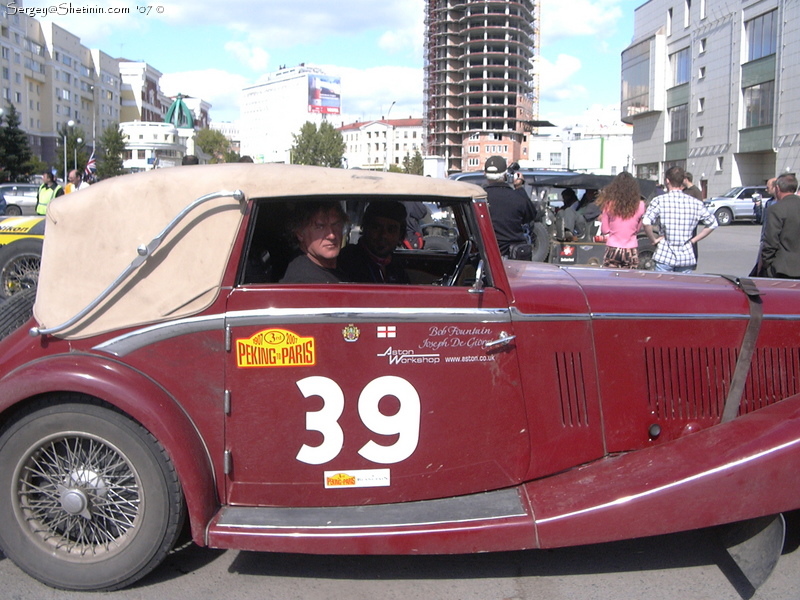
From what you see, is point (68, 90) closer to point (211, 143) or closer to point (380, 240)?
point (211, 143)

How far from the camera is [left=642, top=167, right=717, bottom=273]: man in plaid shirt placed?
6.78m

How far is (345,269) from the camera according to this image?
3.62 metres

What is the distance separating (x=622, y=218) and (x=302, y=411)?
6079 millimetres

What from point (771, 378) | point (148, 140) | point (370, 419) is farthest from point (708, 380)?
point (148, 140)

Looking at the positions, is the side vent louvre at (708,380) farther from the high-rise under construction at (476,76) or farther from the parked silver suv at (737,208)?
the high-rise under construction at (476,76)

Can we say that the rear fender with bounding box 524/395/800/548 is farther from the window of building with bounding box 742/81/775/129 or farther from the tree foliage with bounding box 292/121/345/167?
the tree foliage with bounding box 292/121/345/167

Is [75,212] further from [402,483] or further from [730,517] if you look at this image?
[730,517]

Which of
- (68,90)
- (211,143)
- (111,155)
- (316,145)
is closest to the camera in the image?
(111,155)

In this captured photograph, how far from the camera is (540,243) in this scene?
1144 centimetres

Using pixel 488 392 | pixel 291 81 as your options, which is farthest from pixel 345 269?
pixel 291 81

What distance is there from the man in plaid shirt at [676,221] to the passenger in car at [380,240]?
3778 mm

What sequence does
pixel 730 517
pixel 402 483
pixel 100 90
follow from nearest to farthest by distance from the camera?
pixel 730 517
pixel 402 483
pixel 100 90

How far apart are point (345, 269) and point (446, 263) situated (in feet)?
3.05

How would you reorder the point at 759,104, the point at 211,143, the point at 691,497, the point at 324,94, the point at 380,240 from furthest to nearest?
the point at 324,94
the point at 211,143
the point at 759,104
the point at 380,240
the point at 691,497
